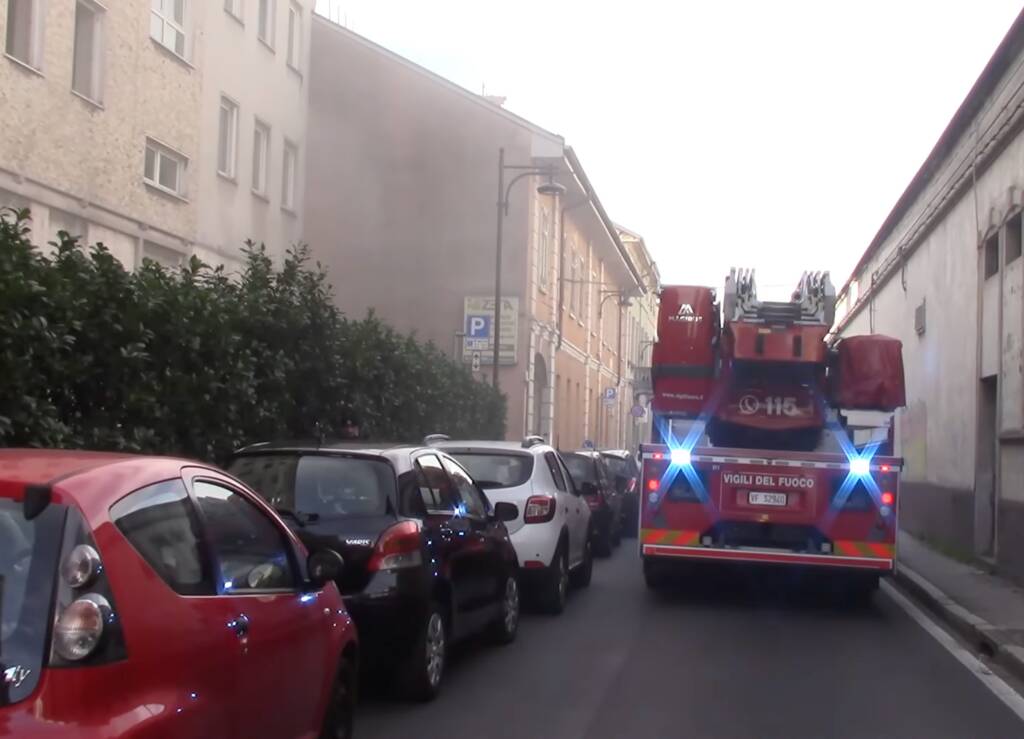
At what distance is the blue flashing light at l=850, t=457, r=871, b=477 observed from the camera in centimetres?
1305

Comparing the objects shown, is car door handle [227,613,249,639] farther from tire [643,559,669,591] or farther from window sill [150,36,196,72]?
window sill [150,36,196,72]

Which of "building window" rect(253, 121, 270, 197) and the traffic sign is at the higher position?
"building window" rect(253, 121, 270, 197)

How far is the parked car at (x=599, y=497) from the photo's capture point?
18156 mm

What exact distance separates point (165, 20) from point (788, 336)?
11485 millimetres

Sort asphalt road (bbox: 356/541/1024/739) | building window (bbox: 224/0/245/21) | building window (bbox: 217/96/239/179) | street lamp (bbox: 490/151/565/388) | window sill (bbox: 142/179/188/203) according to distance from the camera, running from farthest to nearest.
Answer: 1. street lamp (bbox: 490/151/565/388)
2. building window (bbox: 217/96/239/179)
3. building window (bbox: 224/0/245/21)
4. window sill (bbox: 142/179/188/203)
5. asphalt road (bbox: 356/541/1024/739)

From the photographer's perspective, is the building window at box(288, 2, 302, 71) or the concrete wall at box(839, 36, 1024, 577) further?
the building window at box(288, 2, 302, 71)

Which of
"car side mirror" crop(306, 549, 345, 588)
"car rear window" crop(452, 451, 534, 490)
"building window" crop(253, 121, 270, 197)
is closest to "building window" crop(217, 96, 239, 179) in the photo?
"building window" crop(253, 121, 270, 197)

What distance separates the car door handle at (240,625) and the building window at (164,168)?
52.1 feet

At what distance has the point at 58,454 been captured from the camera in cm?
443

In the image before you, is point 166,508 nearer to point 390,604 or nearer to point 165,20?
point 390,604

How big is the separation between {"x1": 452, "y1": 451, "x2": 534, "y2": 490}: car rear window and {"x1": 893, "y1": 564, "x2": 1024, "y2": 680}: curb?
4.19 metres

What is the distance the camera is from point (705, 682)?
9.16 metres

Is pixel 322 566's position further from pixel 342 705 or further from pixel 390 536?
pixel 390 536

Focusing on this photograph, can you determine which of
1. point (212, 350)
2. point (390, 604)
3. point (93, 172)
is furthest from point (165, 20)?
point (390, 604)
